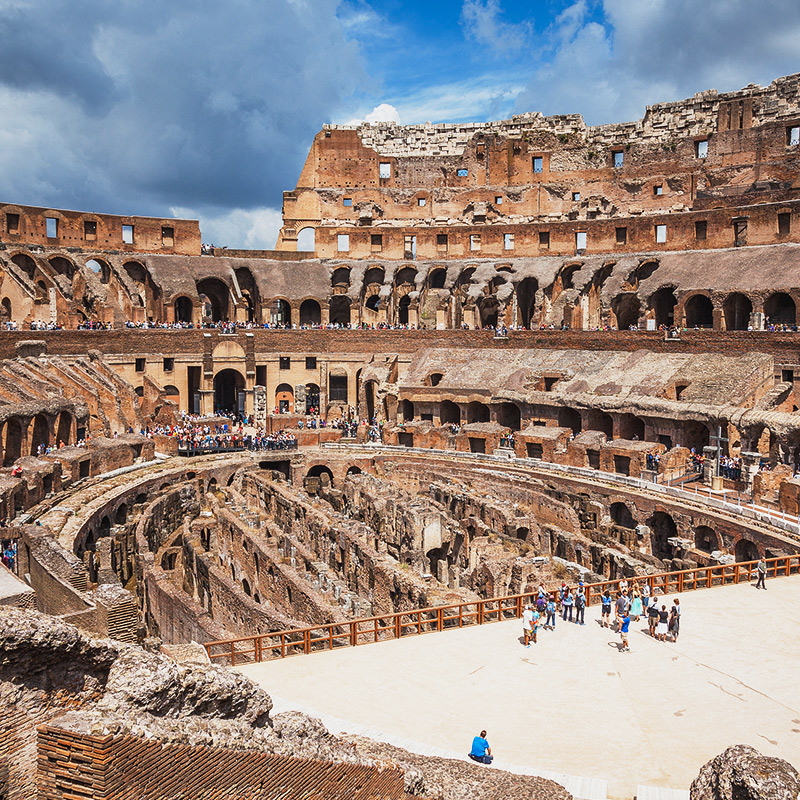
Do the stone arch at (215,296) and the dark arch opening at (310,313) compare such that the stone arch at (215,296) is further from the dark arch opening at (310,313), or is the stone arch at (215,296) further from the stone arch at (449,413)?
the stone arch at (449,413)

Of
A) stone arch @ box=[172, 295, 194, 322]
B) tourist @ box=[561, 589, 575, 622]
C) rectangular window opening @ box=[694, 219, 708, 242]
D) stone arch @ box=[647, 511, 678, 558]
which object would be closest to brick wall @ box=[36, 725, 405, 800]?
tourist @ box=[561, 589, 575, 622]

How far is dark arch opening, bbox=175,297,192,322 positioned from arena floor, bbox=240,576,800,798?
4130 cm

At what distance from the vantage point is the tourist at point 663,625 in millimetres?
14184

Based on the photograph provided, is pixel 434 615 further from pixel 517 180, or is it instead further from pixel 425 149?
pixel 425 149

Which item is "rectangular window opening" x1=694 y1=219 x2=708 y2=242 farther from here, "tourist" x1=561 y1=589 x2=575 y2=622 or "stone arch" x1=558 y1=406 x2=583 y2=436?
"tourist" x1=561 y1=589 x2=575 y2=622

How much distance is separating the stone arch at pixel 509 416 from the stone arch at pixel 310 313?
18375 mm

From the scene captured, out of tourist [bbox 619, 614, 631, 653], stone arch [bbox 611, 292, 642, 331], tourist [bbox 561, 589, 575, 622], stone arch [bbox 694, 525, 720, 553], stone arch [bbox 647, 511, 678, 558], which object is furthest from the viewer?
stone arch [bbox 611, 292, 642, 331]

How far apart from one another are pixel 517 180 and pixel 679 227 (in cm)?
1504

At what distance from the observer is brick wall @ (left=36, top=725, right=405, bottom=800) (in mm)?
5488

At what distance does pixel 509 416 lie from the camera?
3991 centimetres

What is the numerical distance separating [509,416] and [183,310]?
82.7 ft

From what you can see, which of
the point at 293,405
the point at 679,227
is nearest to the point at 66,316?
the point at 293,405

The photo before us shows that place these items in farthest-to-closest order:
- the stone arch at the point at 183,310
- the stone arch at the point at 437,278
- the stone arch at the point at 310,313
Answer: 1. the stone arch at the point at 310,313
2. the stone arch at the point at 437,278
3. the stone arch at the point at 183,310

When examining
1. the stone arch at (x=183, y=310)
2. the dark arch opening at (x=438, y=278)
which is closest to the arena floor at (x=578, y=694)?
the dark arch opening at (x=438, y=278)
